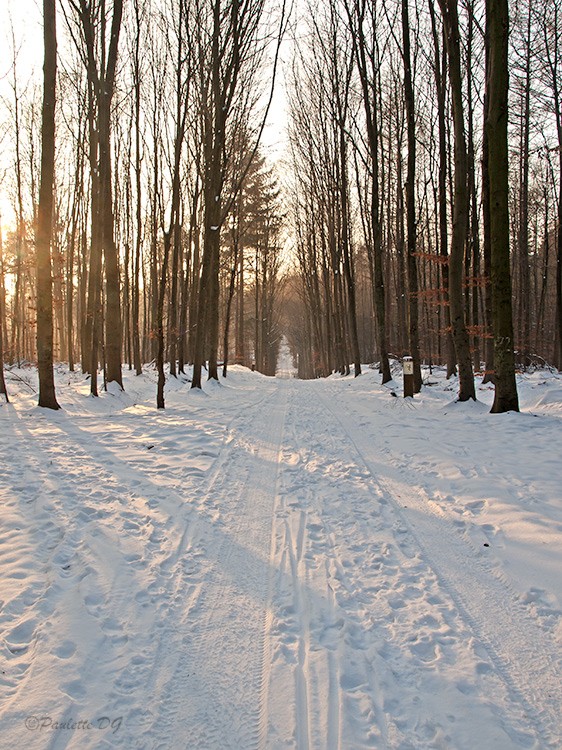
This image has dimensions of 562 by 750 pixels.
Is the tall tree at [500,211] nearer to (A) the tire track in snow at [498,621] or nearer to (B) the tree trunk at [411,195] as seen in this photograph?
(B) the tree trunk at [411,195]

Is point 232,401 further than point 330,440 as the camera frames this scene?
Yes

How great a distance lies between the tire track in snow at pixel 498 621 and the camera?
80.9 inches

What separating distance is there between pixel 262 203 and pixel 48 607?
27143 millimetres

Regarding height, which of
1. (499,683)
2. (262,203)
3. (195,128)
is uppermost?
(262,203)

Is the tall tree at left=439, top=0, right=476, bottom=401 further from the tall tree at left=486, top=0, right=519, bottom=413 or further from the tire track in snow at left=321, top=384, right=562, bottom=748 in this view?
the tire track in snow at left=321, top=384, right=562, bottom=748

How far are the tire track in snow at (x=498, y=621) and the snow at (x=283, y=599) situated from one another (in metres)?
0.01

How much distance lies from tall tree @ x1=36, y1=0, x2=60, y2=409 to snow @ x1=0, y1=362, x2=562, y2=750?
359 cm

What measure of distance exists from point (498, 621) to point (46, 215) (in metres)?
10.4

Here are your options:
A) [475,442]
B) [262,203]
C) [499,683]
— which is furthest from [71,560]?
Answer: [262,203]

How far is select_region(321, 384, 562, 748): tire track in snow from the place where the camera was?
2055 mm

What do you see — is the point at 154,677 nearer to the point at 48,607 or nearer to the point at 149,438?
the point at 48,607

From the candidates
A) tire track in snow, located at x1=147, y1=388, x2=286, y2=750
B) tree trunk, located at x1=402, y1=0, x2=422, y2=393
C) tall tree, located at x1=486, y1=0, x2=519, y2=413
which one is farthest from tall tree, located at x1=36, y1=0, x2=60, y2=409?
tall tree, located at x1=486, y1=0, x2=519, y2=413

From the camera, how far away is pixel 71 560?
11.1 ft

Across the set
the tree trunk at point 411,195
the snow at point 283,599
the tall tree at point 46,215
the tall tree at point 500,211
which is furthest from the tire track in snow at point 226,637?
the tree trunk at point 411,195
